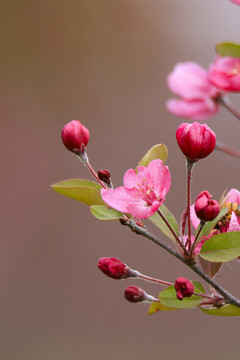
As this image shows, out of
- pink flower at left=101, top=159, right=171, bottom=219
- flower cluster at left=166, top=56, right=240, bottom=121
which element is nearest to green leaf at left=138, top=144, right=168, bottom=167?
pink flower at left=101, top=159, right=171, bottom=219

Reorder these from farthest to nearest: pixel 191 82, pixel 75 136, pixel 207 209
→ pixel 191 82, pixel 75 136, pixel 207 209

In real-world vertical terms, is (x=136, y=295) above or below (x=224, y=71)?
below

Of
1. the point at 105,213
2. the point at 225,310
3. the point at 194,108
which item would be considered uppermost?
the point at 194,108

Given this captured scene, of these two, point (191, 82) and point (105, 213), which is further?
point (191, 82)

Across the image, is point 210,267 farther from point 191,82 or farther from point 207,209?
point 191,82

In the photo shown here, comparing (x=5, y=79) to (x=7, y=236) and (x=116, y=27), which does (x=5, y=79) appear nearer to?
(x=116, y=27)

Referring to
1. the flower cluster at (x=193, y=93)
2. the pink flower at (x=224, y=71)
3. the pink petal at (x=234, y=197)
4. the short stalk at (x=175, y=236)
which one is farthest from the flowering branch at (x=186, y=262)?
the flower cluster at (x=193, y=93)

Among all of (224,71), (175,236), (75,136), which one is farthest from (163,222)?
(224,71)
